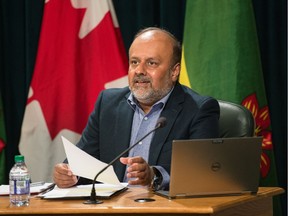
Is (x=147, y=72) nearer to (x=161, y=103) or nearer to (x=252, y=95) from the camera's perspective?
(x=161, y=103)

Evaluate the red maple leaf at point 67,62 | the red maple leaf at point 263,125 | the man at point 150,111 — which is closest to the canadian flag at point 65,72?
the red maple leaf at point 67,62

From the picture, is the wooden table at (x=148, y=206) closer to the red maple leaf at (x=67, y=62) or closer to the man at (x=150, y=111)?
the man at (x=150, y=111)

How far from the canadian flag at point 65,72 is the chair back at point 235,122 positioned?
1.06 meters

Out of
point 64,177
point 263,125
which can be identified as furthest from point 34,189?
point 263,125

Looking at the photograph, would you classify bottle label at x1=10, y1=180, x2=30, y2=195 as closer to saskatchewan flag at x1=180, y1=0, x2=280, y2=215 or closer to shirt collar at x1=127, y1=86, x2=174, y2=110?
shirt collar at x1=127, y1=86, x2=174, y2=110

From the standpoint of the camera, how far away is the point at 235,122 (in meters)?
2.87

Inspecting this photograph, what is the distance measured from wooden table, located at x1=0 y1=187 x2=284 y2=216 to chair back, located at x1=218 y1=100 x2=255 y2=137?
661mm

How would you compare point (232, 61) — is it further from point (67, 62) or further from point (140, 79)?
point (67, 62)

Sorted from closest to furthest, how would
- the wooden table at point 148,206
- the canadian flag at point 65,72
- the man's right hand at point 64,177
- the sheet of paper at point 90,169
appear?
1. the wooden table at point 148,206
2. the sheet of paper at point 90,169
3. the man's right hand at point 64,177
4. the canadian flag at point 65,72

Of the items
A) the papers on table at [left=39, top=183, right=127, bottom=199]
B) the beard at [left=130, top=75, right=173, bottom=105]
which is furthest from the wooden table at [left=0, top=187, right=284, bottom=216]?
the beard at [left=130, top=75, right=173, bottom=105]

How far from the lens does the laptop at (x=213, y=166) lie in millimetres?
1991

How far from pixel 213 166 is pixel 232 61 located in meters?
1.57

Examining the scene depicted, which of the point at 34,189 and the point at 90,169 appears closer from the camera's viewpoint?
the point at 90,169

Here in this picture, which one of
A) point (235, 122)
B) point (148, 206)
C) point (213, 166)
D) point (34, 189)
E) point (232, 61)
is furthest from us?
point (232, 61)
